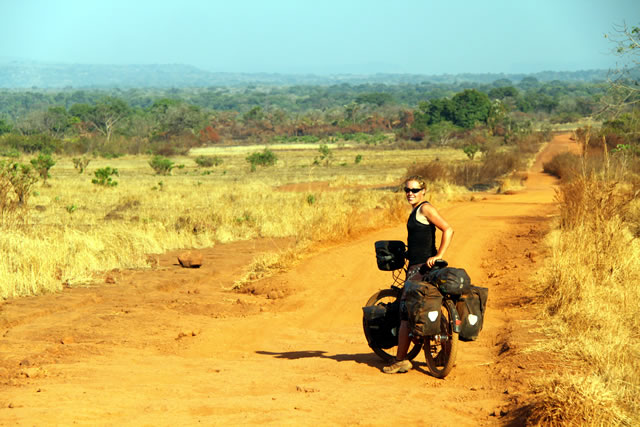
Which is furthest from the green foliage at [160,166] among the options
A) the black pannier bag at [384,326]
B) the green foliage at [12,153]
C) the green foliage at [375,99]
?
the green foliage at [375,99]

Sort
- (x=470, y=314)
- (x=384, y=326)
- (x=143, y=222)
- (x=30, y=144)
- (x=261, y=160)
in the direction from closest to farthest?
1. (x=470, y=314)
2. (x=384, y=326)
3. (x=143, y=222)
4. (x=261, y=160)
5. (x=30, y=144)

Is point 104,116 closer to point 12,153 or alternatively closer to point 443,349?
point 12,153

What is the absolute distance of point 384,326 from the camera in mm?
7199

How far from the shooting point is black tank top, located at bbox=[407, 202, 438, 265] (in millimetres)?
6633

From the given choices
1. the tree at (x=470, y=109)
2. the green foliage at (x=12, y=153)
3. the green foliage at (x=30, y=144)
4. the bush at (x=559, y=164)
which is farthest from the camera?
the tree at (x=470, y=109)

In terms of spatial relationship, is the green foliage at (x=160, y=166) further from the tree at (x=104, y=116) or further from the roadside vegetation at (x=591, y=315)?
the tree at (x=104, y=116)

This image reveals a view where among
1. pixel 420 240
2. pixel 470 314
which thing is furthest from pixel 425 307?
pixel 420 240

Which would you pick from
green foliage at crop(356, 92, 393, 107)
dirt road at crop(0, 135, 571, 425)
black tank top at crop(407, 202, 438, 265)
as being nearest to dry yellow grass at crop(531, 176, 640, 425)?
dirt road at crop(0, 135, 571, 425)

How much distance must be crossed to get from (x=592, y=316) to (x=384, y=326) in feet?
7.78

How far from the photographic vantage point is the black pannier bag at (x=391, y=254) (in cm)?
698

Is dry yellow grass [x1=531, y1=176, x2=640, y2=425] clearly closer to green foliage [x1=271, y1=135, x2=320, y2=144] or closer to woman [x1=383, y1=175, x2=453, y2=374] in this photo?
woman [x1=383, y1=175, x2=453, y2=374]

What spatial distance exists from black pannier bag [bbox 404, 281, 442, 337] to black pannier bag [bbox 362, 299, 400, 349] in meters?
0.79

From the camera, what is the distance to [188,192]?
30.0 m

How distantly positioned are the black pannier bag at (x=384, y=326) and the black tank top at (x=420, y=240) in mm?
697
